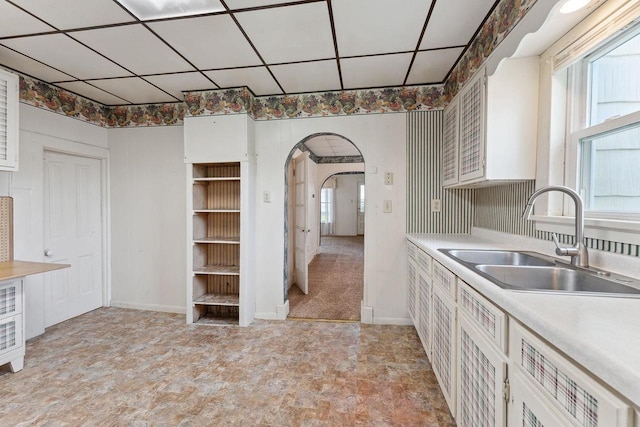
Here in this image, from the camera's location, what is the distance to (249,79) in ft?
9.09

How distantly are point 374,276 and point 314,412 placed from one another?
1.54 metres

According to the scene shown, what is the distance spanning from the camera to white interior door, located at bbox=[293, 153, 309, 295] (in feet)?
13.0

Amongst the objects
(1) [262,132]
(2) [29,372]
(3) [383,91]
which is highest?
(3) [383,91]

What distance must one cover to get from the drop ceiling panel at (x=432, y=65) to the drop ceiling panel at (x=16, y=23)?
8.87ft

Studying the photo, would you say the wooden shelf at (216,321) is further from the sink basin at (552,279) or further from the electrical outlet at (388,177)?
the sink basin at (552,279)

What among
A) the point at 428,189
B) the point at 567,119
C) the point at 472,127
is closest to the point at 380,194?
the point at 428,189

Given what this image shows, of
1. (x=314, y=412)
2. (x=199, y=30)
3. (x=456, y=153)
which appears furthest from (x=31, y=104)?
(x=456, y=153)

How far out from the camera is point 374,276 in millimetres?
3047

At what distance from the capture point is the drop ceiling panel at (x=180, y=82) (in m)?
2.69

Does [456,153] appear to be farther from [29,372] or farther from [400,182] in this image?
[29,372]

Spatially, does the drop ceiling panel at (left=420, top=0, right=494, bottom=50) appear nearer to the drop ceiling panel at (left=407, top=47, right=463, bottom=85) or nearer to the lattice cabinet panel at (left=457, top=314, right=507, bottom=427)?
the drop ceiling panel at (left=407, top=47, right=463, bottom=85)

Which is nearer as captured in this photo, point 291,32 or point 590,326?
point 590,326

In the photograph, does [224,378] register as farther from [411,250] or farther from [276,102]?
[276,102]

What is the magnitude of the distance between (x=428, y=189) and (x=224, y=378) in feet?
8.21
